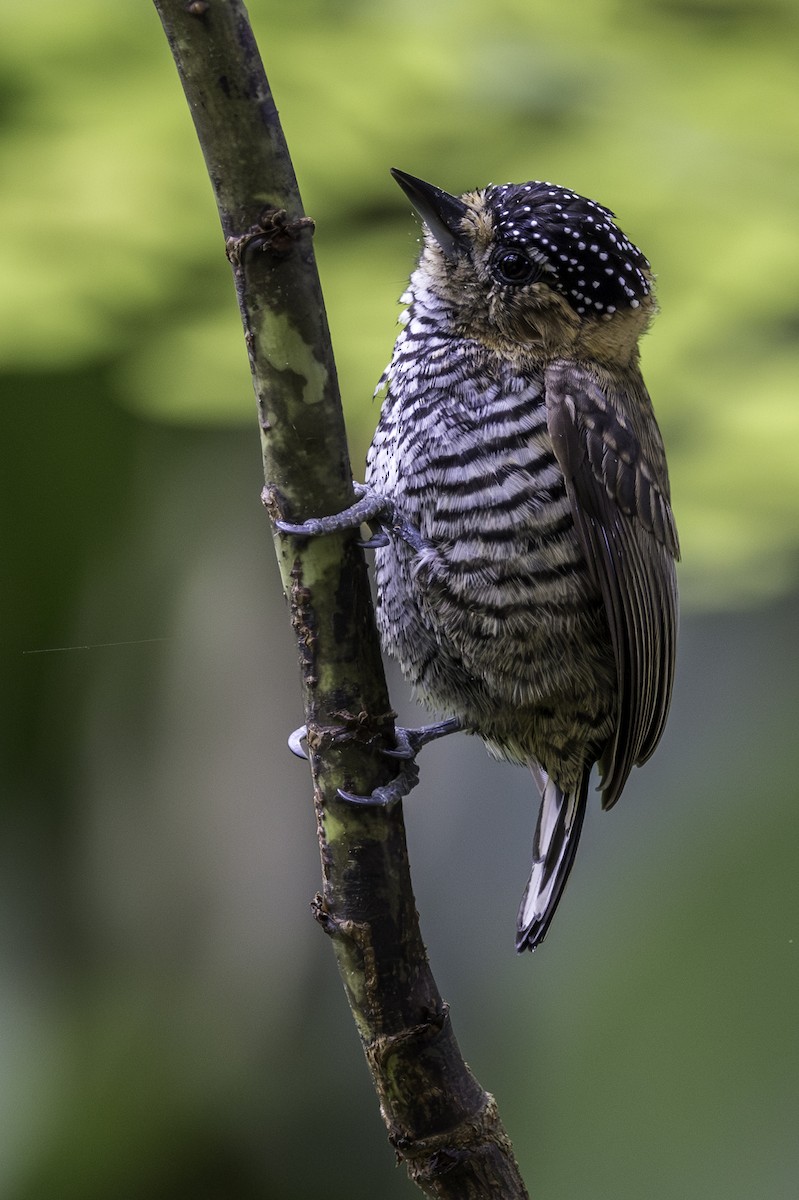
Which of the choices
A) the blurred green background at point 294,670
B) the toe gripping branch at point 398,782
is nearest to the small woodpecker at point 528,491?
the toe gripping branch at point 398,782

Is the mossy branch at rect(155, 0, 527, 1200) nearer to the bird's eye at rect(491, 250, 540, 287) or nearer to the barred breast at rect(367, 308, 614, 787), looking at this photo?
the barred breast at rect(367, 308, 614, 787)

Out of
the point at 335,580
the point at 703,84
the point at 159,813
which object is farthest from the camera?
the point at 159,813

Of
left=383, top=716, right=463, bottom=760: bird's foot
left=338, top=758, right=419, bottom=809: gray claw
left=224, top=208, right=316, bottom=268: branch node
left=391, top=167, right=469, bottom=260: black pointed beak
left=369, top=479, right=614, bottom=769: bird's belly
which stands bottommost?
left=338, top=758, right=419, bottom=809: gray claw

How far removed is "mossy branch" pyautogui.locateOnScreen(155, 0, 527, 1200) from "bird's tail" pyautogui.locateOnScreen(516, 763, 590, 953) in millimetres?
304

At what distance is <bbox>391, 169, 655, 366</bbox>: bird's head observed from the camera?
1625 mm

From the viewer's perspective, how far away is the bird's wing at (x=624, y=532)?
1604 millimetres

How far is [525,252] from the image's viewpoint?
164 cm

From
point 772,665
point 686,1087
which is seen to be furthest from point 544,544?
point 686,1087

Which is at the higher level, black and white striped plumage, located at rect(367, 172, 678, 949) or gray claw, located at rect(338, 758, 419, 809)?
black and white striped plumage, located at rect(367, 172, 678, 949)

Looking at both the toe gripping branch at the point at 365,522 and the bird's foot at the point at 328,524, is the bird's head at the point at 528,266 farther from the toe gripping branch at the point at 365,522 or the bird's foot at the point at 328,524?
the bird's foot at the point at 328,524

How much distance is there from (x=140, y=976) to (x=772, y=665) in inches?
68.5

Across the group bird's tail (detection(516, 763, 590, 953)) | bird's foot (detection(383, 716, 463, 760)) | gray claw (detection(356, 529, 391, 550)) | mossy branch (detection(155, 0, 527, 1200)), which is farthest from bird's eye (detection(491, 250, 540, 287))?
bird's tail (detection(516, 763, 590, 953))

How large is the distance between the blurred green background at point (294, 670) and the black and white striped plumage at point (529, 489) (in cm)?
97

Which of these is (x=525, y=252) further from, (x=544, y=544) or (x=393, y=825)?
(x=393, y=825)
